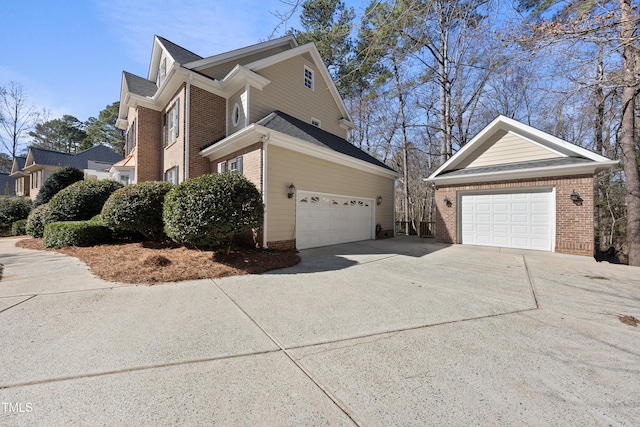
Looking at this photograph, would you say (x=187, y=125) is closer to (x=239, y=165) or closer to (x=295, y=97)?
(x=239, y=165)

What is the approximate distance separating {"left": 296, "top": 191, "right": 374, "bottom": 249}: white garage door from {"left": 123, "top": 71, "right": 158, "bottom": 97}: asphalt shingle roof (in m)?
11.0

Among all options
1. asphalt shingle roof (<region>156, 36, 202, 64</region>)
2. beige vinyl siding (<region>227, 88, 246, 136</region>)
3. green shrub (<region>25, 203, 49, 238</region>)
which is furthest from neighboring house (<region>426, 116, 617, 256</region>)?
green shrub (<region>25, 203, 49, 238</region>)

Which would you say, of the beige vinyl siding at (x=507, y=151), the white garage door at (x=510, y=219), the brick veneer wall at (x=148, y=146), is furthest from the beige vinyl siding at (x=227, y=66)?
the white garage door at (x=510, y=219)

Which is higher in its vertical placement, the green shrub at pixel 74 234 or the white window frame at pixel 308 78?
the white window frame at pixel 308 78

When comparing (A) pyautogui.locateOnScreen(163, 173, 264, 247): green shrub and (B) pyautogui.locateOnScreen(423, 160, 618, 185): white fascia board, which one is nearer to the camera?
(A) pyautogui.locateOnScreen(163, 173, 264, 247): green shrub

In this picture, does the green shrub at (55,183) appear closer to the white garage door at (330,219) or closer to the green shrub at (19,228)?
→ the green shrub at (19,228)

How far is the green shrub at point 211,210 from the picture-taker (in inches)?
233

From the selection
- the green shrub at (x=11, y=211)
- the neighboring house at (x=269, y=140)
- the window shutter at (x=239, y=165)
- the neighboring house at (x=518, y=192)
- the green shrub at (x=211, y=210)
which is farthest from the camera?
the green shrub at (x=11, y=211)

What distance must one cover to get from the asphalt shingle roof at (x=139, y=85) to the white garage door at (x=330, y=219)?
434 inches

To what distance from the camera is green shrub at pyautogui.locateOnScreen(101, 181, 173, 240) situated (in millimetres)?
7590

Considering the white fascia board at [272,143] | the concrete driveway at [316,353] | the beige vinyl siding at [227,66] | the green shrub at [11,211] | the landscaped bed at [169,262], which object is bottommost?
the concrete driveway at [316,353]

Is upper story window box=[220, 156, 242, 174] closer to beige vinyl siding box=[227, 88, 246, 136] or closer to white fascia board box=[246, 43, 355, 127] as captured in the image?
beige vinyl siding box=[227, 88, 246, 136]

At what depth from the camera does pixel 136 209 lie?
763 cm

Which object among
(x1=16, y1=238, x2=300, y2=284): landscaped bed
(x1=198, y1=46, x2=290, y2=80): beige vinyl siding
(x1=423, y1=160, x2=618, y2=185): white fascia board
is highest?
(x1=198, y1=46, x2=290, y2=80): beige vinyl siding
